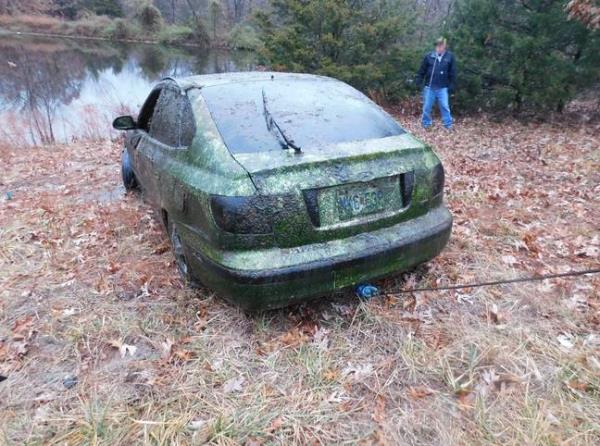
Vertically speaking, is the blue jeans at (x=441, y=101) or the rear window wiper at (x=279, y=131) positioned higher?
the rear window wiper at (x=279, y=131)

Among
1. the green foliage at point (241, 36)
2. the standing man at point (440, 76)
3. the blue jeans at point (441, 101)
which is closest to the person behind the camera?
the standing man at point (440, 76)

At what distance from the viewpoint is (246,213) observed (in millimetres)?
2465

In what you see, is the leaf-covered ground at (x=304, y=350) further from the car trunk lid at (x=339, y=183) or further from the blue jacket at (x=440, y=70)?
the blue jacket at (x=440, y=70)

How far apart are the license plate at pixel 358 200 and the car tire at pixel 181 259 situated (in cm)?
122

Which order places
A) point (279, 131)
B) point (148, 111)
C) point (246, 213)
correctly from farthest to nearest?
point (148, 111) < point (279, 131) < point (246, 213)

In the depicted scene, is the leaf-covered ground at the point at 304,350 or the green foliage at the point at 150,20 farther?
the green foliage at the point at 150,20

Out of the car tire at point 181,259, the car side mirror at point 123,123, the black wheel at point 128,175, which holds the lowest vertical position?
the black wheel at point 128,175

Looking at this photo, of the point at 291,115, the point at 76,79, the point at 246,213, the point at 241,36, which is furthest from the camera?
the point at 241,36

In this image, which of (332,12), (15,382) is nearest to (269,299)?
(15,382)

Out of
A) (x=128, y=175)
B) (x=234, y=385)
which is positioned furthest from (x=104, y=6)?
(x=234, y=385)

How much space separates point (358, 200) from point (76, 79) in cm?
2045

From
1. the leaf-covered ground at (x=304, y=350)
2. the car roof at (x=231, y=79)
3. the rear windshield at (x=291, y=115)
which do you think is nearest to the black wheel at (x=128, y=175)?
the leaf-covered ground at (x=304, y=350)

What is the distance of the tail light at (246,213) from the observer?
2461 millimetres

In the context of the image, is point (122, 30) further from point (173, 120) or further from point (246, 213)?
point (246, 213)
